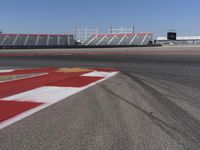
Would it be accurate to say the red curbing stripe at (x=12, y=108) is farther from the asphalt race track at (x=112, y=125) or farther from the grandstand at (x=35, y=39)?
the grandstand at (x=35, y=39)

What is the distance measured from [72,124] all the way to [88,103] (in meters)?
1.35

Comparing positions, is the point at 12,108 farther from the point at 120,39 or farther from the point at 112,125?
the point at 120,39

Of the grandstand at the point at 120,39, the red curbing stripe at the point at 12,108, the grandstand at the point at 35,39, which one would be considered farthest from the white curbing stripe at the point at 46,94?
the grandstand at the point at 120,39

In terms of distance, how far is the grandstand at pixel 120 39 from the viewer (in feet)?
243

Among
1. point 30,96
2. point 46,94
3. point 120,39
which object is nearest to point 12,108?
point 30,96

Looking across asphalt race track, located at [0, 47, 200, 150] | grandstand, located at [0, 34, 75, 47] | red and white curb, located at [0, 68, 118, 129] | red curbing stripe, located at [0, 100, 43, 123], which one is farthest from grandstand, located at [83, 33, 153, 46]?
red curbing stripe, located at [0, 100, 43, 123]

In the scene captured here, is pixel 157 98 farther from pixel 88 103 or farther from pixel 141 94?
pixel 88 103

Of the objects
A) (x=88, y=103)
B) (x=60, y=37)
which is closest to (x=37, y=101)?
(x=88, y=103)

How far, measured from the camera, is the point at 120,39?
3039 inches

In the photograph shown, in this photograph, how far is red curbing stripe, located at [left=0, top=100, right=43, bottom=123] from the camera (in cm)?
448

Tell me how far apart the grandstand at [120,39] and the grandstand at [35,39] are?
728cm

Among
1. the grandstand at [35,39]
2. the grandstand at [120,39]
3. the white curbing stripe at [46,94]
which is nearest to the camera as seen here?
the white curbing stripe at [46,94]

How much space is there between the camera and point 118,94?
629cm

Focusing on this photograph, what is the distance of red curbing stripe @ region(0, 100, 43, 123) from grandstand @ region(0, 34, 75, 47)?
2481 inches
